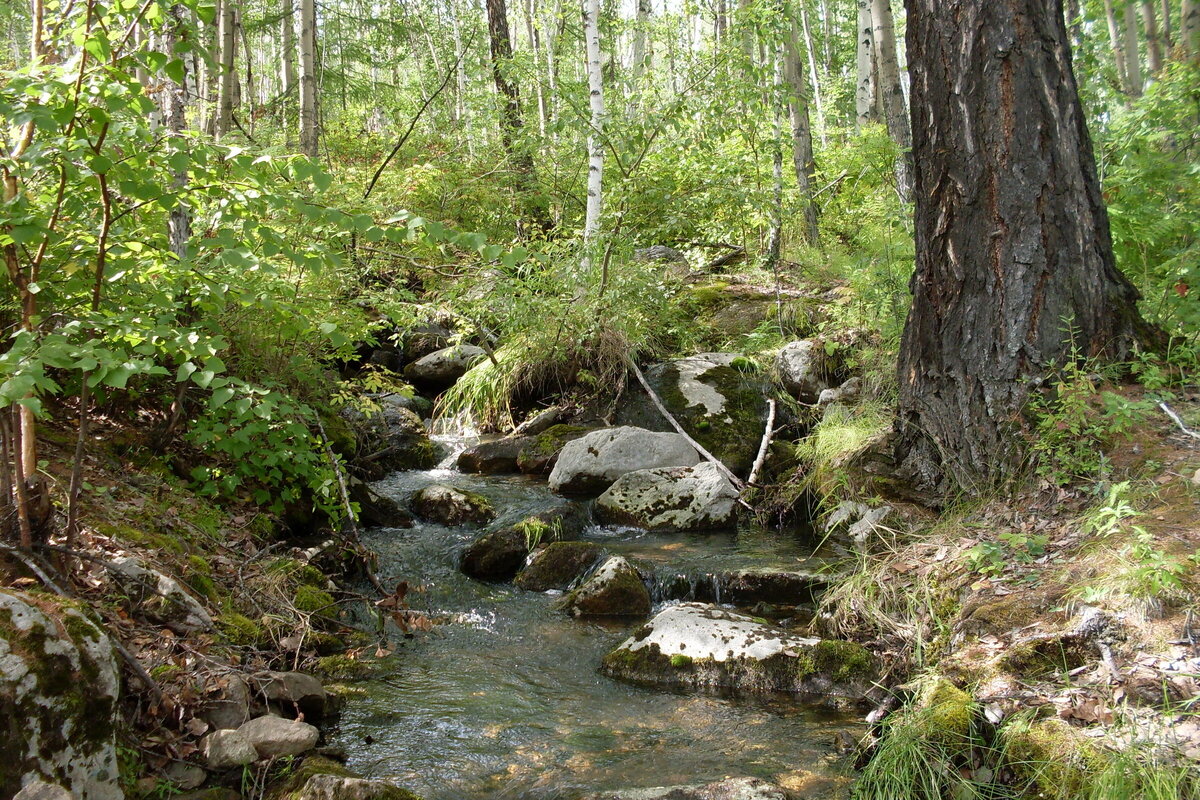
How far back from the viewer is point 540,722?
147 inches

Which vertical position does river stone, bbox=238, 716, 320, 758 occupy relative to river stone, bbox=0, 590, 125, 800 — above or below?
below

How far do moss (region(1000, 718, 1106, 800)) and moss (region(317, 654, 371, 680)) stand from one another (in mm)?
3023

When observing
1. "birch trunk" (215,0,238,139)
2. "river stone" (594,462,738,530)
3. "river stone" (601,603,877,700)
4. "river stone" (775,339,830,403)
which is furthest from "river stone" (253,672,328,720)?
"birch trunk" (215,0,238,139)

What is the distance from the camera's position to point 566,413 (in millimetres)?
9031

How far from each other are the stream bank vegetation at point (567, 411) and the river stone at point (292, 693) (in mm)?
62

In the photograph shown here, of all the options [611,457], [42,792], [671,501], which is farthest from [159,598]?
[611,457]

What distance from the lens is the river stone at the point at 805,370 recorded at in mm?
8000

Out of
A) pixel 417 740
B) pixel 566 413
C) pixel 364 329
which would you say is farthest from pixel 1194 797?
pixel 566 413

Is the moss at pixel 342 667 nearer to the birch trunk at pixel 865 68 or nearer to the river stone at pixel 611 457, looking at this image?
the river stone at pixel 611 457

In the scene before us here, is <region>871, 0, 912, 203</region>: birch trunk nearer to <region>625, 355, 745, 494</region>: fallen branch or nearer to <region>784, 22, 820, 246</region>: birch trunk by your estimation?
<region>784, 22, 820, 246</region>: birch trunk

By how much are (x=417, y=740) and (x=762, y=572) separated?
2.64 m

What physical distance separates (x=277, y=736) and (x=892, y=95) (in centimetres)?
992

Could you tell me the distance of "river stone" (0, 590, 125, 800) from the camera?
2.20m

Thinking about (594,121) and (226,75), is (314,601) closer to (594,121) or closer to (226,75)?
(594,121)
